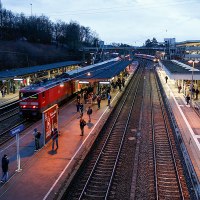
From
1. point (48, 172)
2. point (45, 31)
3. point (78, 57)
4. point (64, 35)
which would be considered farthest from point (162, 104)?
point (64, 35)

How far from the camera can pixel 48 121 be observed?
18.4 metres

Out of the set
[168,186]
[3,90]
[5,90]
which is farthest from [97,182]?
[5,90]

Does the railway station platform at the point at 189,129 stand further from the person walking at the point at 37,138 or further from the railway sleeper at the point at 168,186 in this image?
the person walking at the point at 37,138

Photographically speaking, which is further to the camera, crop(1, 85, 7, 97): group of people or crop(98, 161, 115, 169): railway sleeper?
crop(1, 85, 7, 97): group of people

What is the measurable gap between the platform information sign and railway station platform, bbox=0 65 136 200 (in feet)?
2.00

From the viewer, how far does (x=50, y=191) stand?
1261 centimetres

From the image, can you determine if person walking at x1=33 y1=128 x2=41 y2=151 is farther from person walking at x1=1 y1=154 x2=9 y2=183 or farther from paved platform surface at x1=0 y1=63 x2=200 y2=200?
person walking at x1=1 y1=154 x2=9 y2=183

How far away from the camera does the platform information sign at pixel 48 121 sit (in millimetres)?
17902

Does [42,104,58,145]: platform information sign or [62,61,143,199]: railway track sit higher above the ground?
[42,104,58,145]: platform information sign

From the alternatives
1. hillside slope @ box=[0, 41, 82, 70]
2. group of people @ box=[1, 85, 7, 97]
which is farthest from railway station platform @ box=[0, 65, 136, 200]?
hillside slope @ box=[0, 41, 82, 70]

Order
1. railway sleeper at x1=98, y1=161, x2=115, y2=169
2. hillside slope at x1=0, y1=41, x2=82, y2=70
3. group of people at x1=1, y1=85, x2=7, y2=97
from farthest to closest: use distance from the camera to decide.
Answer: hillside slope at x1=0, y1=41, x2=82, y2=70 → group of people at x1=1, y1=85, x2=7, y2=97 → railway sleeper at x1=98, y1=161, x2=115, y2=169

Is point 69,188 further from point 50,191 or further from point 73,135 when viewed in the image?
point 73,135

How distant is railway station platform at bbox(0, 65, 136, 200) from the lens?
41.7 feet

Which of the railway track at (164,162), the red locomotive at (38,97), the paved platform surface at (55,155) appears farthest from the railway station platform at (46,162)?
the railway track at (164,162)
